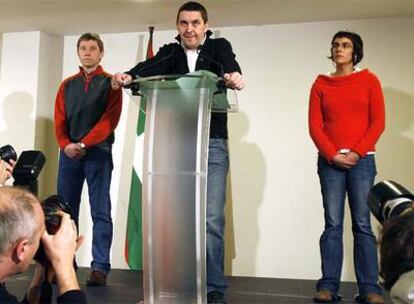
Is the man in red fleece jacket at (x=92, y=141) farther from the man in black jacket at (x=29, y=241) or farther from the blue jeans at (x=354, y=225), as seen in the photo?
the man in black jacket at (x=29, y=241)

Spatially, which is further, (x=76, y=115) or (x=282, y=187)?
(x=282, y=187)

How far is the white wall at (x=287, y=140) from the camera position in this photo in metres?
3.55

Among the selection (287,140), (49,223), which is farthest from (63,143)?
(49,223)

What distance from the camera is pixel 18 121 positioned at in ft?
13.3

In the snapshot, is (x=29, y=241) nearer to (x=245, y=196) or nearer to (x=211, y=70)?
(x=211, y=70)

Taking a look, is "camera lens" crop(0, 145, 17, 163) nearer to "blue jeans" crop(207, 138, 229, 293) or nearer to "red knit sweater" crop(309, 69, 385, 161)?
"blue jeans" crop(207, 138, 229, 293)

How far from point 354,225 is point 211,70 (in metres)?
0.94

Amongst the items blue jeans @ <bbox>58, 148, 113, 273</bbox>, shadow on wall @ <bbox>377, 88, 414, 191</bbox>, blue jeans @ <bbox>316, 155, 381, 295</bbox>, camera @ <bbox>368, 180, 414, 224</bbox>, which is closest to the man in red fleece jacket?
blue jeans @ <bbox>58, 148, 113, 273</bbox>

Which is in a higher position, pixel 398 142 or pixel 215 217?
pixel 398 142

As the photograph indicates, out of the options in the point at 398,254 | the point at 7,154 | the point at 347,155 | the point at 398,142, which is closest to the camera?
the point at 398,254

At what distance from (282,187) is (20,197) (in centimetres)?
289

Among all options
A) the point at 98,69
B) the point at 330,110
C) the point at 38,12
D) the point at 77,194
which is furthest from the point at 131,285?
the point at 38,12

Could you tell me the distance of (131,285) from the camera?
8.92 feet

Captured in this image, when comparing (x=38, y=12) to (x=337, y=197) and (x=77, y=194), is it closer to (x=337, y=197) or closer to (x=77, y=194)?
(x=77, y=194)
